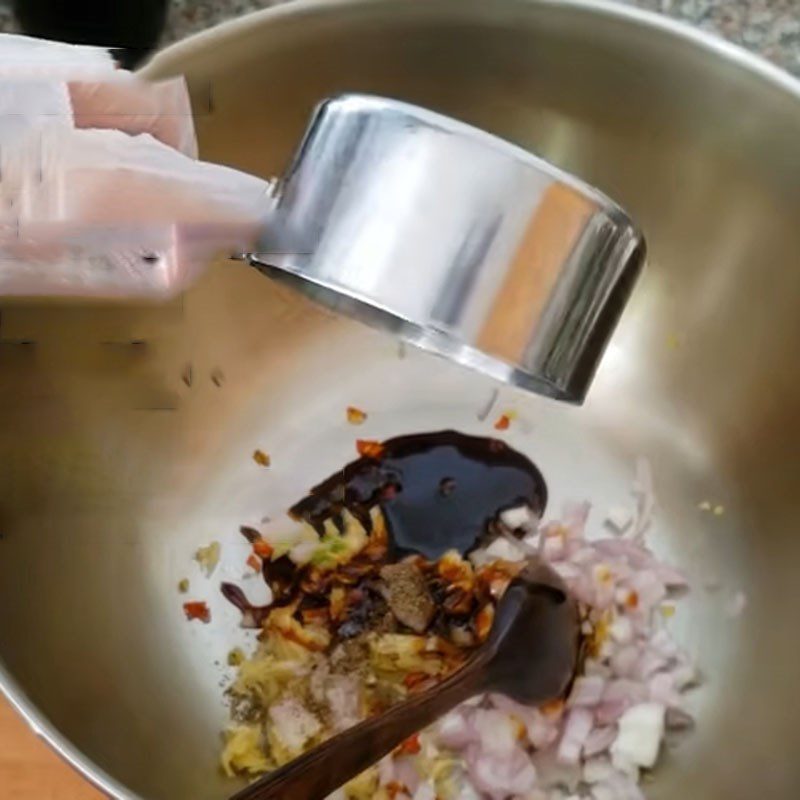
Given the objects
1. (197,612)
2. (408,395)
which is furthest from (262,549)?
(408,395)

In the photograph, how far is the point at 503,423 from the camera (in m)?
0.94

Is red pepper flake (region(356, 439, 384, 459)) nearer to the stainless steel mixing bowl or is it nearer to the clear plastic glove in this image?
the stainless steel mixing bowl

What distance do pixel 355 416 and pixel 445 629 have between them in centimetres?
20

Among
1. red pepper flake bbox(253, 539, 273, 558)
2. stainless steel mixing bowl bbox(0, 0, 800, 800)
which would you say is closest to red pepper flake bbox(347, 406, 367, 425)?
stainless steel mixing bowl bbox(0, 0, 800, 800)

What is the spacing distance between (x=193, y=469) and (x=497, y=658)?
0.90 ft

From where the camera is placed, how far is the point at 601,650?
84 centimetres

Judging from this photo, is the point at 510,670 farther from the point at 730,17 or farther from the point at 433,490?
the point at 730,17

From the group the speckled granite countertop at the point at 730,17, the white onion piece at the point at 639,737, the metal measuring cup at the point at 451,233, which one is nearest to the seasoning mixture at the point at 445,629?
the white onion piece at the point at 639,737

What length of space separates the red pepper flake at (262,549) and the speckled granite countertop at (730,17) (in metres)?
0.38

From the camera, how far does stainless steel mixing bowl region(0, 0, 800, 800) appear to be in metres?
0.77

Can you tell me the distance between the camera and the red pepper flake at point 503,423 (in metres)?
0.94

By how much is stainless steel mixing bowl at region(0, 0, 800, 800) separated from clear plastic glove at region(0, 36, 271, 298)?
0.11 m

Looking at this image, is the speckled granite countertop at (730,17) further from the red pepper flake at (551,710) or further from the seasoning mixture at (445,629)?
the red pepper flake at (551,710)

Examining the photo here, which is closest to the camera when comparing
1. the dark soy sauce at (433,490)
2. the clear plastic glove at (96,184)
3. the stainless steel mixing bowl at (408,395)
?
the clear plastic glove at (96,184)
